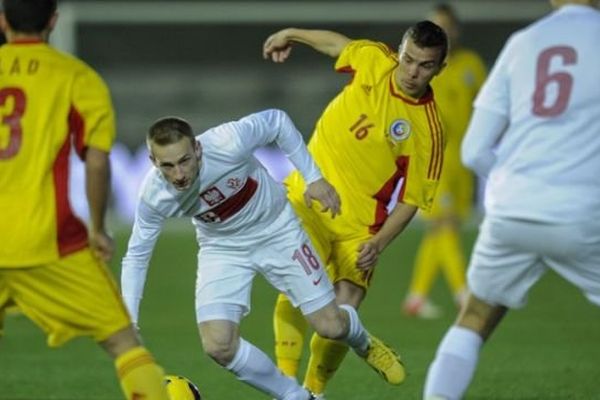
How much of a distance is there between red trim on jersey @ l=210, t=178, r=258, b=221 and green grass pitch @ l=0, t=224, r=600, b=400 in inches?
54.4

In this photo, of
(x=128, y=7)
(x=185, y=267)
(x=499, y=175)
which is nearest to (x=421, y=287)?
(x=185, y=267)

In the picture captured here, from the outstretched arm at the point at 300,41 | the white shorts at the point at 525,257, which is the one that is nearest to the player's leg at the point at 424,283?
the outstretched arm at the point at 300,41

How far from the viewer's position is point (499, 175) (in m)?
6.09

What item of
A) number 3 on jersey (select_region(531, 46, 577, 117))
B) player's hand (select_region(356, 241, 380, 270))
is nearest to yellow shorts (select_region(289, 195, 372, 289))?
player's hand (select_region(356, 241, 380, 270))

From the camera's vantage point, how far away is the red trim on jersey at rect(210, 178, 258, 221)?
24.2ft

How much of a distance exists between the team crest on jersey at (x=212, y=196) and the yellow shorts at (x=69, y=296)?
1.15 m

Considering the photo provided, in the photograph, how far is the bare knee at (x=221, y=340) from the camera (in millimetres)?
7234

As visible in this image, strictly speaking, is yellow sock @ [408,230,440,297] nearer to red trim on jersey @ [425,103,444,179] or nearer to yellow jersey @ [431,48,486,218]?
yellow jersey @ [431,48,486,218]

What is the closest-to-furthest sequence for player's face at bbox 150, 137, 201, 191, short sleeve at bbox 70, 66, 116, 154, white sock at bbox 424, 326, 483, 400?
short sleeve at bbox 70, 66, 116, 154
white sock at bbox 424, 326, 483, 400
player's face at bbox 150, 137, 201, 191

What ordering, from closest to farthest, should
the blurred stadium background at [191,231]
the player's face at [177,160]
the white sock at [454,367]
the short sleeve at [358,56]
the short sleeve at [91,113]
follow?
the short sleeve at [91,113]
the white sock at [454,367]
the player's face at [177,160]
the short sleeve at [358,56]
the blurred stadium background at [191,231]

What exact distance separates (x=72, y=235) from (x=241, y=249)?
1522mm

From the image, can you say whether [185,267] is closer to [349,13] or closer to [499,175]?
[349,13]

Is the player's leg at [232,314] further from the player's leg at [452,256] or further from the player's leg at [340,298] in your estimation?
the player's leg at [452,256]

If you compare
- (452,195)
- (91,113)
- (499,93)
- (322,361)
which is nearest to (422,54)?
(322,361)
